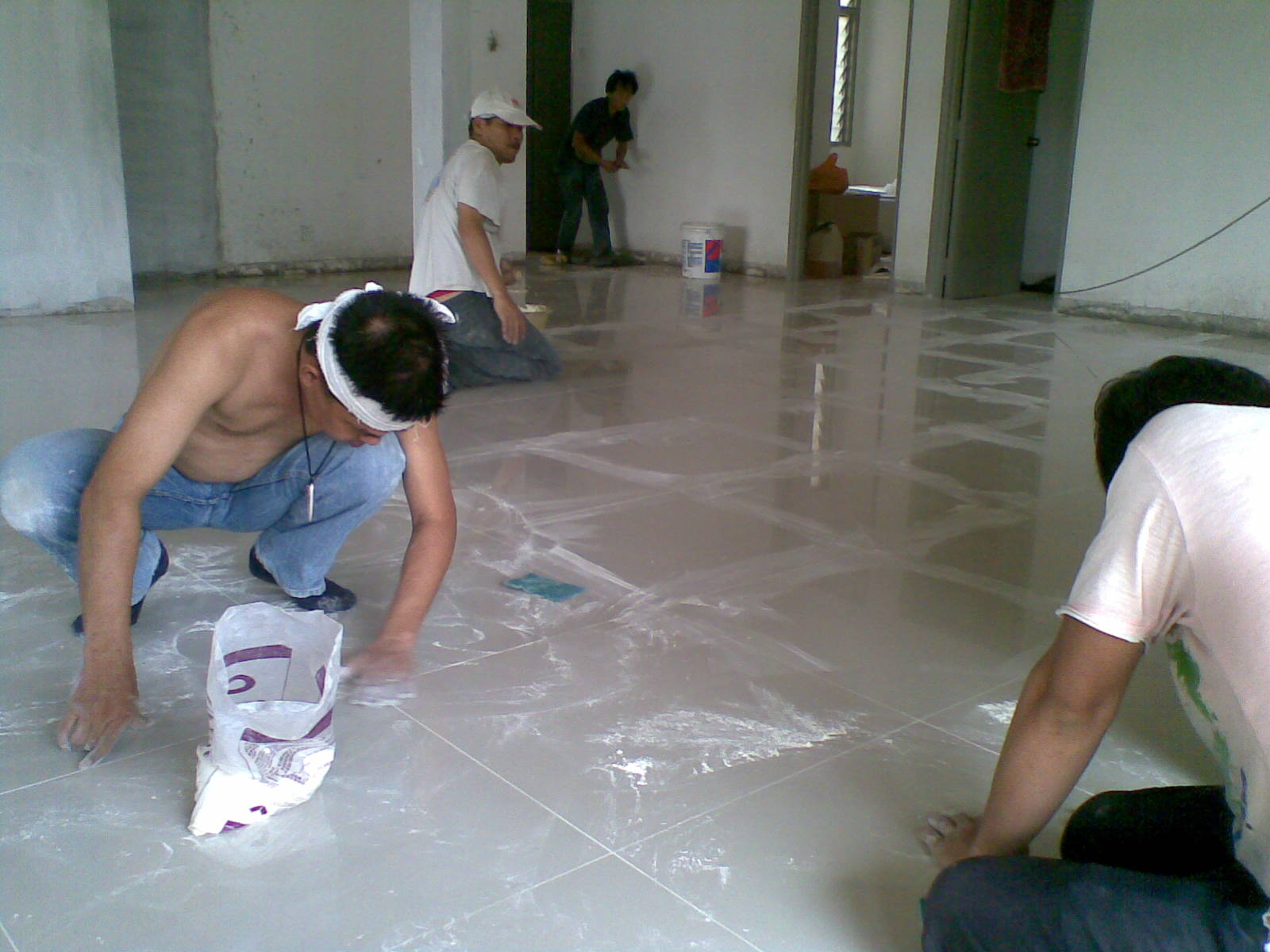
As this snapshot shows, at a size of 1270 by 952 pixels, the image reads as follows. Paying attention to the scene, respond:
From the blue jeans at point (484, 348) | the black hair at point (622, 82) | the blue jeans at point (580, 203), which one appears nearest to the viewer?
the blue jeans at point (484, 348)

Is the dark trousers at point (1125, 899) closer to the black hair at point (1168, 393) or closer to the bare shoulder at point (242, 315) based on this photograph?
the black hair at point (1168, 393)

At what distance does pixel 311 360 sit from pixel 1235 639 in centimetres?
129

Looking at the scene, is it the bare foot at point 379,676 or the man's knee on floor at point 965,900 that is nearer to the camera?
the man's knee on floor at point 965,900

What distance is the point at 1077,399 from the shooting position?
4504mm

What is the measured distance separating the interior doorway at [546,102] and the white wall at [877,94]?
3.24m

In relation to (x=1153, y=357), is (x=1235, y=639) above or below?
above

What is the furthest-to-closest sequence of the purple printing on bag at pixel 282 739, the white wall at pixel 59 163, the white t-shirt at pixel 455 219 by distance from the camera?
the white wall at pixel 59 163 → the white t-shirt at pixel 455 219 → the purple printing on bag at pixel 282 739

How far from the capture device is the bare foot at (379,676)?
194 cm

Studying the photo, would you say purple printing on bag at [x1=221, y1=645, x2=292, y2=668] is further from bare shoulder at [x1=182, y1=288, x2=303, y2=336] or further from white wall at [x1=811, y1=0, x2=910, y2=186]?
white wall at [x1=811, y1=0, x2=910, y2=186]

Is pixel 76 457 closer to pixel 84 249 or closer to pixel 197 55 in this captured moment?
pixel 84 249

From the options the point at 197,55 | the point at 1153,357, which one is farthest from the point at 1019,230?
the point at 197,55

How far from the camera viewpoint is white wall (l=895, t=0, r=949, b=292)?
23.7 feet

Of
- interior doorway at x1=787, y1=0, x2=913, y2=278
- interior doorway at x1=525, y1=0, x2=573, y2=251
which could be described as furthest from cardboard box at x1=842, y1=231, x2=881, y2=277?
interior doorway at x1=525, y1=0, x2=573, y2=251

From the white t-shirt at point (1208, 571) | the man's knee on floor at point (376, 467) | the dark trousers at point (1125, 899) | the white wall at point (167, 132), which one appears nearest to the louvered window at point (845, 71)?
the white wall at point (167, 132)
